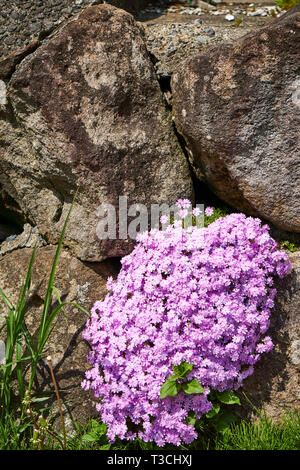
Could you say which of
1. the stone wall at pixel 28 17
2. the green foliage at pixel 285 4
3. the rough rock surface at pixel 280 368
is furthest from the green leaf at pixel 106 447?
the green foliage at pixel 285 4

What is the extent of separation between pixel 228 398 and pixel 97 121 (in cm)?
231

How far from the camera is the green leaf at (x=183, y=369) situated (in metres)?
3.07

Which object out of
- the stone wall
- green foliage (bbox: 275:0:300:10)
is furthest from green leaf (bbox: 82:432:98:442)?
green foliage (bbox: 275:0:300:10)

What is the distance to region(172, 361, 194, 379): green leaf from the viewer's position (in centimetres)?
307

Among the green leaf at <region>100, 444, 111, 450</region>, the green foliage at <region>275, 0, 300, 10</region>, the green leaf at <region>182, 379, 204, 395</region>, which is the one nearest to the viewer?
the green leaf at <region>182, 379, 204, 395</region>

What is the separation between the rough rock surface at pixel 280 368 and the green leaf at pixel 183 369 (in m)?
0.58

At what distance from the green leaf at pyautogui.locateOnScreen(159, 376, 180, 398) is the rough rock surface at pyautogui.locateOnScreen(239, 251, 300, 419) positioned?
64 cm

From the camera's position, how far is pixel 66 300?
3857mm

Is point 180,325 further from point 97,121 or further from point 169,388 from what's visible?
point 97,121

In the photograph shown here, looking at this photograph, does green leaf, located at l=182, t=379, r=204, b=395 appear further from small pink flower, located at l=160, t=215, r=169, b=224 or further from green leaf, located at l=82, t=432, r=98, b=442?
small pink flower, located at l=160, t=215, r=169, b=224

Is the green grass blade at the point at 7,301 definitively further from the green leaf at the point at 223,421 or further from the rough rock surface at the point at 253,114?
the rough rock surface at the point at 253,114

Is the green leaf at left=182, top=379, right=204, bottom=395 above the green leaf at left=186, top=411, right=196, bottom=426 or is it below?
above

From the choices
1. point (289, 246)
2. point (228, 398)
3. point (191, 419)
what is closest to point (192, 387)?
point (191, 419)
